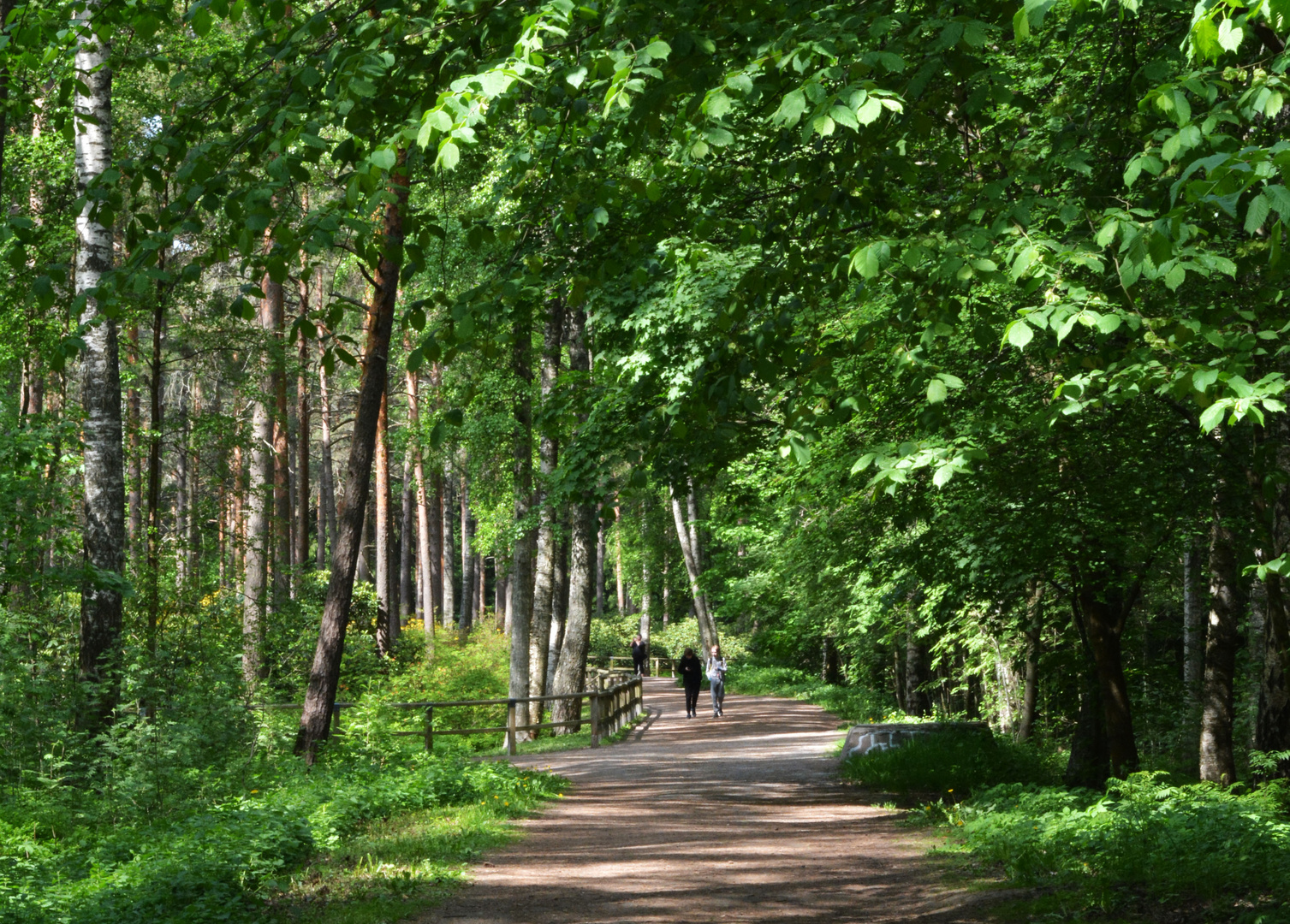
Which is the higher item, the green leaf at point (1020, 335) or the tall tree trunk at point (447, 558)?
the tall tree trunk at point (447, 558)

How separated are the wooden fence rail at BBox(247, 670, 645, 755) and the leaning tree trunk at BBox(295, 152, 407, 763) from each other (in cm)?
30

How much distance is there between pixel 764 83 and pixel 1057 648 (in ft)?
52.6

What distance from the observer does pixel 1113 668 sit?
13.8 m

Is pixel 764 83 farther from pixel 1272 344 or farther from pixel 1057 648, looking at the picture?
pixel 1057 648

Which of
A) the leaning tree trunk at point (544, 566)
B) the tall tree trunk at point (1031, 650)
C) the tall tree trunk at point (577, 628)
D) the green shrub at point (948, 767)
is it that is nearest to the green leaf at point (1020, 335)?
the tall tree trunk at point (1031, 650)

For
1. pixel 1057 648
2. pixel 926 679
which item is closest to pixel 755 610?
pixel 926 679

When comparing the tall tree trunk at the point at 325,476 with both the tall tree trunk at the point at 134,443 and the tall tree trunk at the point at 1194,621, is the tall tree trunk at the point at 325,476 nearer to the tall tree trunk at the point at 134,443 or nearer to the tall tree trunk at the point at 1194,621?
the tall tree trunk at the point at 134,443

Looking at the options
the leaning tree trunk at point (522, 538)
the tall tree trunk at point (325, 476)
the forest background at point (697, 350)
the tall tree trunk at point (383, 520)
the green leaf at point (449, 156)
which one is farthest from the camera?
the tall tree trunk at point (325, 476)

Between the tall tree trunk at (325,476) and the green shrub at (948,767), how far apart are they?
19.6 m

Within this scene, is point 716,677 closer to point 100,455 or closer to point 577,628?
point 577,628

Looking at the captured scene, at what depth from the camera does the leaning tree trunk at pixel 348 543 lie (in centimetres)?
1334

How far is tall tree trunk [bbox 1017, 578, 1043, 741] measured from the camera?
49.5 ft

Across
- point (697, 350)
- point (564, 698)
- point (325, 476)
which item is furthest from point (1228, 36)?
point (325, 476)

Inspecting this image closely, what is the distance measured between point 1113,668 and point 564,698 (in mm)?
10757
